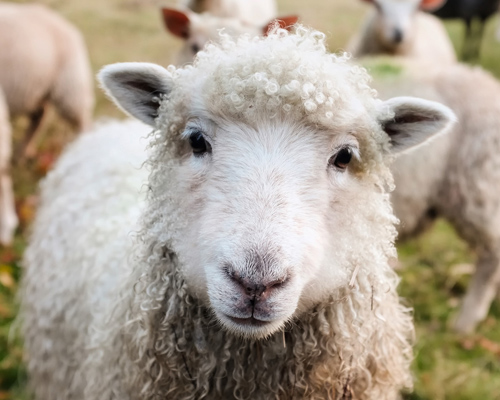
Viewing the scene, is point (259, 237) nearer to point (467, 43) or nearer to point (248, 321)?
point (248, 321)

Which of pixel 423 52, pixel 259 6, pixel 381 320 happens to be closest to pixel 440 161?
pixel 381 320

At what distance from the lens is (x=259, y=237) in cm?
153

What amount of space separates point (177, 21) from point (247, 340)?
3.80 meters

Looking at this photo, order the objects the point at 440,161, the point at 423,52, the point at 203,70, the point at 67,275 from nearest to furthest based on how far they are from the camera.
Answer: the point at 203,70 → the point at 67,275 → the point at 440,161 → the point at 423,52

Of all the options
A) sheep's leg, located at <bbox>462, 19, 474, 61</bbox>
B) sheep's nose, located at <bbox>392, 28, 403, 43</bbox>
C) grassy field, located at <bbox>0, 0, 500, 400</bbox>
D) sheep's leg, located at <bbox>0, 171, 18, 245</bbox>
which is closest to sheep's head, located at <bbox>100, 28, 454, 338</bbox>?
grassy field, located at <bbox>0, 0, 500, 400</bbox>

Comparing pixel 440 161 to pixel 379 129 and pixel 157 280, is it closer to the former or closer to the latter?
pixel 379 129

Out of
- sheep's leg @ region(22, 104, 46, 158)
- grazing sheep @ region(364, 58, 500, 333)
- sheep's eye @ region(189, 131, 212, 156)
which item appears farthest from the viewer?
sheep's leg @ region(22, 104, 46, 158)

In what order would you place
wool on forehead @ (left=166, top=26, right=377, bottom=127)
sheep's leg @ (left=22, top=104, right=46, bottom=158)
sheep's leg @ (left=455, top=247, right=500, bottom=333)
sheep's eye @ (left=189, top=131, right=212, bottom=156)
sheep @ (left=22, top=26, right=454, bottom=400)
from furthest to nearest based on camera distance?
sheep's leg @ (left=22, top=104, right=46, bottom=158), sheep's leg @ (left=455, top=247, right=500, bottom=333), sheep's eye @ (left=189, top=131, right=212, bottom=156), wool on forehead @ (left=166, top=26, right=377, bottom=127), sheep @ (left=22, top=26, right=454, bottom=400)

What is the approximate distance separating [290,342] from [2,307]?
9.24 ft

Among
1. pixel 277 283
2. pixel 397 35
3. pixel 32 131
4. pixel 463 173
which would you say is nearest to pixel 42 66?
pixel 32 131

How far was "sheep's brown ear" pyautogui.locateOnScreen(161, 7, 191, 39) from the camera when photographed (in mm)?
4969

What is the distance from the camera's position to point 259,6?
697 cm

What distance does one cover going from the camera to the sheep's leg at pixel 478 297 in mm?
4145

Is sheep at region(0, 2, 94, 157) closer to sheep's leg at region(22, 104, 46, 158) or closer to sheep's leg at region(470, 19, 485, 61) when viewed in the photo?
sheep's leg at region(22, 104, 46, 158)
